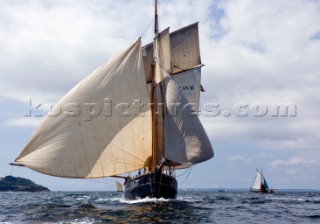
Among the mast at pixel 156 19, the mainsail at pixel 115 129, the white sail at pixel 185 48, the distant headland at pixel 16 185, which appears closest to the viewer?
the mainsail at pixel 115 129

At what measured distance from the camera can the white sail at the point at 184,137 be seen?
3278cm

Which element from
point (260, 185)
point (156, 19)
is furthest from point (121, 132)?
point (260, 185)

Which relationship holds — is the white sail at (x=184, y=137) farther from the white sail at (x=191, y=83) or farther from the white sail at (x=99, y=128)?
the white sail at (x=191, y=83)

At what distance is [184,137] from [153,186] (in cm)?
641

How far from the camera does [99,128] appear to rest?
33.7 m

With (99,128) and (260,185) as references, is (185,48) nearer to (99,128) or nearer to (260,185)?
(99,128)

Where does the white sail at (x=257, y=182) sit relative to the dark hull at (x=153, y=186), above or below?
below

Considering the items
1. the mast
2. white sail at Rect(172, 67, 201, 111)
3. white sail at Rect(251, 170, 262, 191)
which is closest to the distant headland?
white sail at Rect(251, 170, 262, 191)

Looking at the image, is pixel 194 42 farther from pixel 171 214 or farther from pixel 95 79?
pixel 171 214

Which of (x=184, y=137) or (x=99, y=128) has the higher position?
(x=99, y=128)

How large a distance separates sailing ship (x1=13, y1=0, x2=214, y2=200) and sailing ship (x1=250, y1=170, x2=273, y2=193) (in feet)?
251

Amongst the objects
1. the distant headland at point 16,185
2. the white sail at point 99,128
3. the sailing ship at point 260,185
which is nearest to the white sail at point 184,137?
the white sail at point 99,128

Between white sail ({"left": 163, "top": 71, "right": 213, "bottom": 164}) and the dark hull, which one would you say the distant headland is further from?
white sail ({"left": 163, "top": 71, "right": 213, "bottom": 164})

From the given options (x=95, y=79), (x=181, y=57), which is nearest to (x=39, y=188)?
(x=181, y=57)
